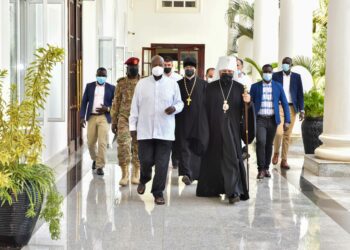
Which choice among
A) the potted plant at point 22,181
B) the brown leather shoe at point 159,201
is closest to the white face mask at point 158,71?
the brown leather shoe at point 159,201

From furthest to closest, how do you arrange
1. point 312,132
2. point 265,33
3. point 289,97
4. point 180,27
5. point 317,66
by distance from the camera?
point 180,27, point 265,33, point 317,66, point 312,132, point 289,97

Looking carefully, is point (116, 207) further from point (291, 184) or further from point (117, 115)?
point (291, 184)

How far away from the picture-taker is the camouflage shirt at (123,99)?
9023mm

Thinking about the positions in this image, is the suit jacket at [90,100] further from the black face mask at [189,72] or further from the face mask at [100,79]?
the black face mask at [189,72]

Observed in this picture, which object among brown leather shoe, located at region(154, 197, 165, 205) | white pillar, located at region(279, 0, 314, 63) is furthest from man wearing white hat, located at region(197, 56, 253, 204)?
white pillar, located at region(279, 0, 314, 63)

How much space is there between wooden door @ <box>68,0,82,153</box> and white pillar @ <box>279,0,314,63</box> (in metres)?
4.83

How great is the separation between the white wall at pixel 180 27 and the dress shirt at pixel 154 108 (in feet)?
84.1

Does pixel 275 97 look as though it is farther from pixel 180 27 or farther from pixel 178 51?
pixel 180 27

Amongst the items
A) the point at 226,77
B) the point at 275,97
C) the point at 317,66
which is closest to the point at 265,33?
the point at 317,66

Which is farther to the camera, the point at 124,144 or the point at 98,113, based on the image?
the point at 98,113

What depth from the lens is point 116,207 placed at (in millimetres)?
7457

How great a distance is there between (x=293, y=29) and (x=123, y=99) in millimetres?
7500

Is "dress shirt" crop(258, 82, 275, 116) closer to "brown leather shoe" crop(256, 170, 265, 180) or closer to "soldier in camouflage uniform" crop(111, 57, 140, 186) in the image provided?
"brown leather shoe" crop(256, 170, 265, 180)

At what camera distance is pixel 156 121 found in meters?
7.68
